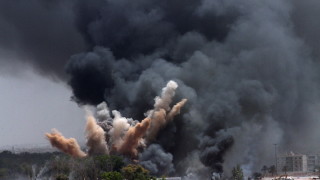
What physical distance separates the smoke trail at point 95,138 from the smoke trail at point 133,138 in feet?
6.72

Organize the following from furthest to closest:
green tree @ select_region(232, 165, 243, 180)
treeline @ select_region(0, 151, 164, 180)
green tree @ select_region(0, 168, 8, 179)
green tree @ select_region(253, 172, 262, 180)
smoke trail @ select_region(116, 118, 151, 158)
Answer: green tree @ select_region(253, 172, 262, 180), green tree @ select_region(0, 168, 8, 179), smoke trail @ select_region(116, 118, 151, 158), green tree @ select_region(232, 165, 243, 180), treeline @ select_region(0, 151, 164, 180)

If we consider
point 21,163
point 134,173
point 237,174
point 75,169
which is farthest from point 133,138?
point 21,163

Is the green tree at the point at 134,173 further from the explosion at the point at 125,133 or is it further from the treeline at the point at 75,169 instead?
the explosion at the point at 125,133

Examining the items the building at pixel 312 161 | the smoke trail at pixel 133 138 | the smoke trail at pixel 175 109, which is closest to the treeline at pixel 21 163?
the smoke trail at pixel 133 138

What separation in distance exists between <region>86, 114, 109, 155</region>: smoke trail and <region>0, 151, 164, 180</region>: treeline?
3.77 meters

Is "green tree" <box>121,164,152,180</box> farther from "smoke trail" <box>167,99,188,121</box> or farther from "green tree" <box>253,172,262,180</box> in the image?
"green tree" <box>253,172,262,180</box>

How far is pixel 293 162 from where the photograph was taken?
12288cm

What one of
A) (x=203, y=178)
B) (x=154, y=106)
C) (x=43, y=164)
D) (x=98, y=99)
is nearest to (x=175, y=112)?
(x=154, y=106)

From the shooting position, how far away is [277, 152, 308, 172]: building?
121 m

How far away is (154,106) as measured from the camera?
80.0m

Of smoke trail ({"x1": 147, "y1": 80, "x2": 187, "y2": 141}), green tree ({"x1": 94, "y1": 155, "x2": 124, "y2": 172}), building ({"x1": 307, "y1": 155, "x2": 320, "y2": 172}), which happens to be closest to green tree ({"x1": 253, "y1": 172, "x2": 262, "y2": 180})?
smoke trail ({"x1": 147, "y1": 80, "x2": 187, "y2": 141})

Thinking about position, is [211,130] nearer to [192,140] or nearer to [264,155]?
[192,140]

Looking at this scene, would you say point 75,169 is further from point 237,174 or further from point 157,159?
point 237,174

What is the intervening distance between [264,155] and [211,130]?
24649 millimetres
